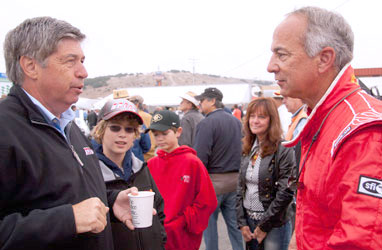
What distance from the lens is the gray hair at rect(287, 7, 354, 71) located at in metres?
1.43

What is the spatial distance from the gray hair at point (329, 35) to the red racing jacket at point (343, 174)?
8 centimetres

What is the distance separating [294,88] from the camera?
153 cm

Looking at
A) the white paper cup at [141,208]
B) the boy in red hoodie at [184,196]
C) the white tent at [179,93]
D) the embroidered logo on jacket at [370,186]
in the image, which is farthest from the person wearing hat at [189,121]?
the white tent at [179,93]

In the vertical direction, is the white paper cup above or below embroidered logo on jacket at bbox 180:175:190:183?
above

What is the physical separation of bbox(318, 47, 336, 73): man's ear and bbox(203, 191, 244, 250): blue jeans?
2898mm

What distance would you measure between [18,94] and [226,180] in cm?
316

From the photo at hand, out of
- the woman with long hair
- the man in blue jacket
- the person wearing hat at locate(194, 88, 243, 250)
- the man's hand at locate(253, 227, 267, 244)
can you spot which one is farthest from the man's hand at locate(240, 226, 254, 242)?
the man in blue jacket

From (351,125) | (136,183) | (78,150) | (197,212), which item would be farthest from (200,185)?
(351,125)

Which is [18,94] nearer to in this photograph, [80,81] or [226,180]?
[80,81]

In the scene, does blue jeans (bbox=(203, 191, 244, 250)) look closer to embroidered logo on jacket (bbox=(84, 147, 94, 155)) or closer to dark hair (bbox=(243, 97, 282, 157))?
dark hair (bbox=(243, 97, 282, 157))

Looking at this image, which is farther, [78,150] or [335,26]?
[78,150]

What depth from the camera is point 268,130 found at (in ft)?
10.3

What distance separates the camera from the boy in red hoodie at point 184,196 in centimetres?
281

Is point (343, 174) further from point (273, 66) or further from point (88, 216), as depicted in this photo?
point (88, 216)
